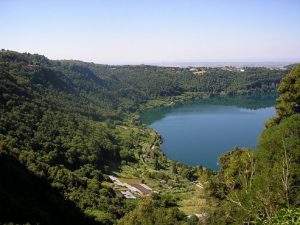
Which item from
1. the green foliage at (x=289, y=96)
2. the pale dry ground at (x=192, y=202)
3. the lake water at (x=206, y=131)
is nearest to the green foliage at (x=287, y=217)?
the green foliage at (x=289, y=96)

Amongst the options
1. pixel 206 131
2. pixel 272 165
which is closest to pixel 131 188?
pixel 272 165

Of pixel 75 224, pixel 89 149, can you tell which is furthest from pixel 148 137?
pixel 75 224

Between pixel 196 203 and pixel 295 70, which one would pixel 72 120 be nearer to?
pixel 196 203

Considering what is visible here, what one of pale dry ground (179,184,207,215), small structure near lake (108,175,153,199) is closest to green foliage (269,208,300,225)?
pale dry ground (179,184,207,215)

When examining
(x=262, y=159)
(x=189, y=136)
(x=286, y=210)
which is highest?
(x=286, y=210)

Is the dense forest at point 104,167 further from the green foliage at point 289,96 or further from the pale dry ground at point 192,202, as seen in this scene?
the pale dry ground at point 192,202
